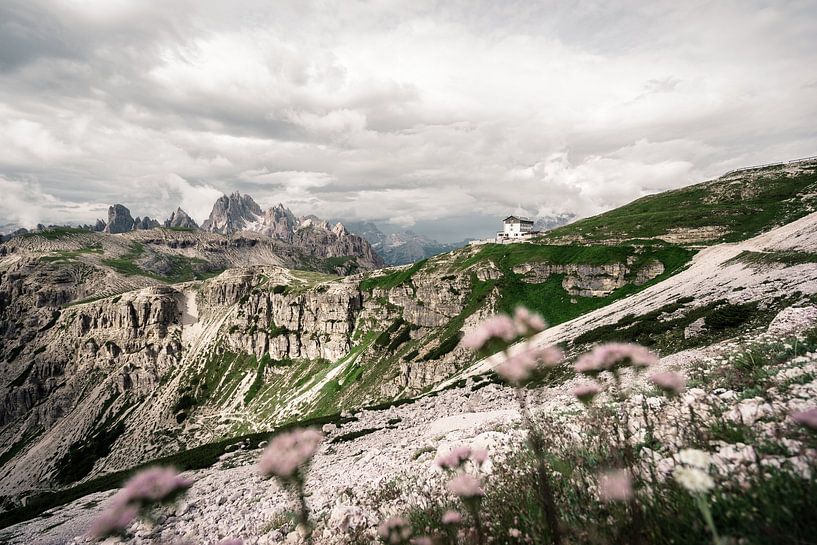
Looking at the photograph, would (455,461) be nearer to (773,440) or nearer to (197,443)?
(773,440)

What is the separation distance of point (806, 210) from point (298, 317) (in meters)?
176

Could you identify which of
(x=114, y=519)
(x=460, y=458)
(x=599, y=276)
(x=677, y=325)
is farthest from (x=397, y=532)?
(x=599, y=276)

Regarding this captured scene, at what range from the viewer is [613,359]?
19.7 feet

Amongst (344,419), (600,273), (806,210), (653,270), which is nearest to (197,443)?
(344,419)

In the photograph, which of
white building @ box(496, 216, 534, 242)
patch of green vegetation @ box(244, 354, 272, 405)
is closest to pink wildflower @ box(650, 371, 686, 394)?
patch of green vegetation @ box(244, 354, 272, 405)

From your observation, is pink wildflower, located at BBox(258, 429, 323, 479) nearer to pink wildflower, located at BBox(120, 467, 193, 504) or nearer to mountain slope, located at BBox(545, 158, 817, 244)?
pink wildflower, located at BBox(120, 467, 193, 504)

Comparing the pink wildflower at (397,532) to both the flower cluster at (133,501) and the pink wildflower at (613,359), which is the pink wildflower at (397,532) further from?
the pink wildflower at (613,359)

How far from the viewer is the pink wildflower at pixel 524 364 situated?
545 cm

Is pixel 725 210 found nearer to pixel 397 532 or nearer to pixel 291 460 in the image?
pixel 397 532

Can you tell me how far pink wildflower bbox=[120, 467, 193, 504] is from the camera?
5227 mm

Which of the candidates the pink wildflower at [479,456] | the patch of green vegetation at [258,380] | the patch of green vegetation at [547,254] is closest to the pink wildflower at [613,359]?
the pink wildflower at [479,456]

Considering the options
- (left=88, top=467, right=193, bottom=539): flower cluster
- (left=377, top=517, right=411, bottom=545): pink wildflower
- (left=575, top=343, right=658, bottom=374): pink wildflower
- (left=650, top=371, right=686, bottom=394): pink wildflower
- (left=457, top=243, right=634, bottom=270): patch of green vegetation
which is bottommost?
(left=377, top=517, right=411, bottom=545): pink wildflower

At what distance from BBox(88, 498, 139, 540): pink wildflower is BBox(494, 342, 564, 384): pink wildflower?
5729 millimetres

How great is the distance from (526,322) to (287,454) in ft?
14.1
